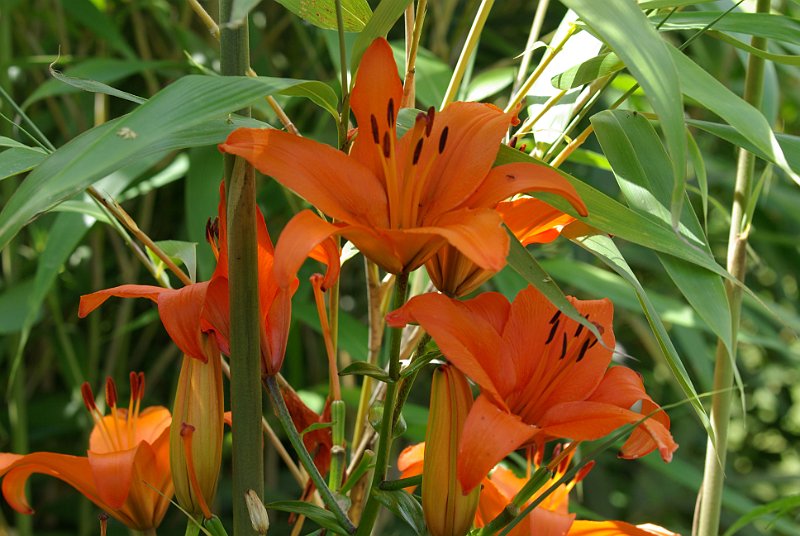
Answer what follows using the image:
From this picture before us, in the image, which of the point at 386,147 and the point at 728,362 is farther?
the point at 728,362

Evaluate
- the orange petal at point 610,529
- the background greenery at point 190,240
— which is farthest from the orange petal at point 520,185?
the background greenery at point 190,240

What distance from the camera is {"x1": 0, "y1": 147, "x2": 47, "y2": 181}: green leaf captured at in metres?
0.24

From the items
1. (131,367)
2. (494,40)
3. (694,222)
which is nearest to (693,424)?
(494,40)

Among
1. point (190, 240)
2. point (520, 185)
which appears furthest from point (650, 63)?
point (190, 240)

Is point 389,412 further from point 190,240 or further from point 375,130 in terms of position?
point 190,240

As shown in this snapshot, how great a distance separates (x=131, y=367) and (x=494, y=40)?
1.54 ft

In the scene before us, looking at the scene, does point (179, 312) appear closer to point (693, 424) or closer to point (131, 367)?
point (131, 367)

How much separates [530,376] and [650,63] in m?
0.10

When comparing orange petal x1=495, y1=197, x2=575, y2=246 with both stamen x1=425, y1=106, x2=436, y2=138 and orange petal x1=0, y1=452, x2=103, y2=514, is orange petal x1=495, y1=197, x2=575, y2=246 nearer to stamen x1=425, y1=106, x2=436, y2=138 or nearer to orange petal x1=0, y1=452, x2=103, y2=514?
stamen x1=425, y1=106, x2=436, y2=138

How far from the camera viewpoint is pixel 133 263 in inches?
32.0

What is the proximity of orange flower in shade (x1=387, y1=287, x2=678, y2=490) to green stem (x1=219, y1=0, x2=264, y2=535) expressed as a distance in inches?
1.7

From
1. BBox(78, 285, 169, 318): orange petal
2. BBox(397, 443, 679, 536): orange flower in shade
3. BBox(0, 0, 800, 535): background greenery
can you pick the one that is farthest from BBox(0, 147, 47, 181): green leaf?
BBox(0, 0, 800, 535): background greenery

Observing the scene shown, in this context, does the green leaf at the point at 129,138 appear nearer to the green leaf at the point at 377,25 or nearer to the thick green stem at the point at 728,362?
the green leaf at the point at 377,25

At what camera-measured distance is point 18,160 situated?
249mm
